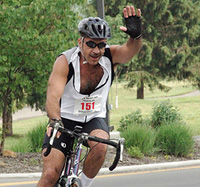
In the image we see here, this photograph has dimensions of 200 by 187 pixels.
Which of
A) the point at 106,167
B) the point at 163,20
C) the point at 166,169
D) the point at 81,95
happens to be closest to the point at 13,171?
the point at 106,167

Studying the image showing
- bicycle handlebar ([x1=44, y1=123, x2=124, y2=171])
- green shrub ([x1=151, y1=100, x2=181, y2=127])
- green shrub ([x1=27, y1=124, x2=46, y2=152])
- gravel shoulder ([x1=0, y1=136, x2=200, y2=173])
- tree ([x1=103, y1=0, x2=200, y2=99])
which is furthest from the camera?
tree ([x1=103, y1=0, x2=200, y2=99])

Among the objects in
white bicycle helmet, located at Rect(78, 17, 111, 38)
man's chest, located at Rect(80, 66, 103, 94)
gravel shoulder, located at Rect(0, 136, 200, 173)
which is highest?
white bicycle helmet, located at Rect(78, 17, 111, 38)

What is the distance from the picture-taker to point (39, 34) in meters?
10.6

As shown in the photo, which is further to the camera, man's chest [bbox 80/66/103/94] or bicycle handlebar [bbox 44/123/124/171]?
man's chest [bbox 80/66/103/94]

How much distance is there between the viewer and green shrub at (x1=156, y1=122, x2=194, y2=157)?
10781mm

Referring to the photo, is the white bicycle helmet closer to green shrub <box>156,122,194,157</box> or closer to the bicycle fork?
the bicycle fork

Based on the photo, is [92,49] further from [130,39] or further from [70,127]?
[70,127]

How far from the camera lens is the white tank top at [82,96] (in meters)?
4.66

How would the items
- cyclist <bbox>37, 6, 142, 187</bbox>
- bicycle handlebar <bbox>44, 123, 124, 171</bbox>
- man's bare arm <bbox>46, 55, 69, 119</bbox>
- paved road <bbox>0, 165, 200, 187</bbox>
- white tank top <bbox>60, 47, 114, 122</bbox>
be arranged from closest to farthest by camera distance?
1. bicycle handlebar <bbox>44, 123, 124, 171</bbox>
2. man's bare arm <bbox>46, 55, 69, 119</bbox>
3. cyclist <bbox>37, 6, 142, 187</bbox>
4. white tank top <bbox>60, 47, 114, 122</bbox>
5. paved road <bbox>0, 165, 200, 187</bbox>

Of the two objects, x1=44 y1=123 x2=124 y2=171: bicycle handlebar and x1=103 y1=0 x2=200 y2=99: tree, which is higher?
x1=103 y1=0 x2=200 y2=99: tree

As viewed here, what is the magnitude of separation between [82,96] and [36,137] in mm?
6622

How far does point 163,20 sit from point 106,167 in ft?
112

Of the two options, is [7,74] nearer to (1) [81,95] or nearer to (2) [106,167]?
(2) [106,167]

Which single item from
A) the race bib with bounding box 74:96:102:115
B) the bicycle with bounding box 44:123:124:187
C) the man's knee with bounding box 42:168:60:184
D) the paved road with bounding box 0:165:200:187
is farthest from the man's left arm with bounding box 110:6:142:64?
the paved road with bounding box 0:165:200:187
